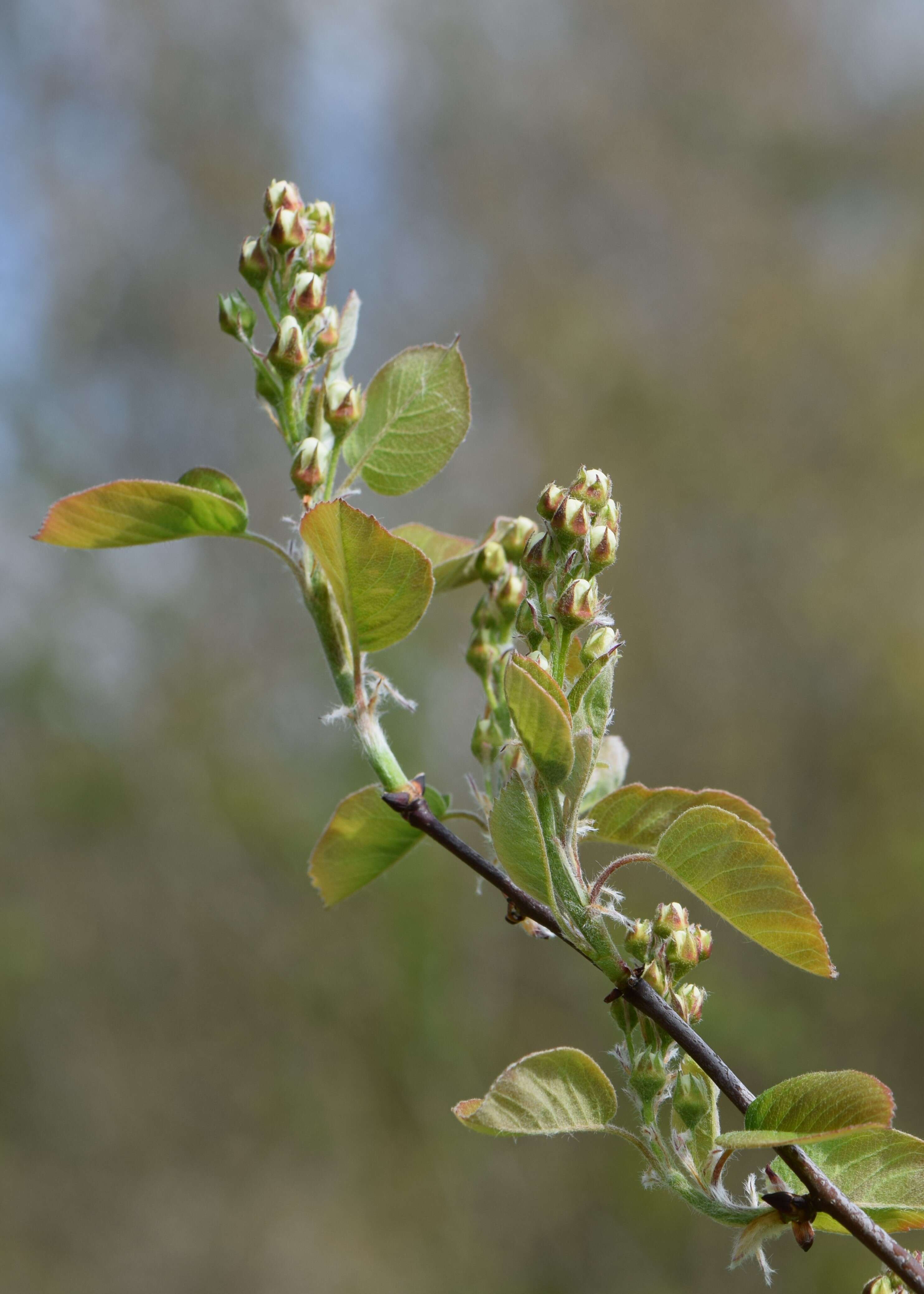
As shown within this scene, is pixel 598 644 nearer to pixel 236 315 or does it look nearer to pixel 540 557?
pixel 540 557

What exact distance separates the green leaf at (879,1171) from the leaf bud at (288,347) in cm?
36

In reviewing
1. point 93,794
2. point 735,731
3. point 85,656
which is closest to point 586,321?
point 735,731

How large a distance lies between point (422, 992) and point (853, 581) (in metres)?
3.63

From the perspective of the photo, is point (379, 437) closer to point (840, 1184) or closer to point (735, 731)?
point (840, 1184)

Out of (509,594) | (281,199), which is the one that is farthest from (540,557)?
(281,199)

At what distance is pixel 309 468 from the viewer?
0.38 m

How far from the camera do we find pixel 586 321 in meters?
6.47

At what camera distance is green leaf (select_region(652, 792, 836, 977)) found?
30cm

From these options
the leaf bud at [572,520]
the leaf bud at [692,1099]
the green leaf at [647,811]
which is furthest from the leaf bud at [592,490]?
the leaf bud at [692,1099]

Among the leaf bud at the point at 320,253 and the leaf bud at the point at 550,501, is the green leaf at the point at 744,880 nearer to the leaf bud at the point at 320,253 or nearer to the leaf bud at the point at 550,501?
the leaf bud at the point at 550,501

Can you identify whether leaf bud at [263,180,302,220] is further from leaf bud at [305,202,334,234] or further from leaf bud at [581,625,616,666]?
leaf bud at [581,625,616,666]

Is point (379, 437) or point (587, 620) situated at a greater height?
point (379, 437)

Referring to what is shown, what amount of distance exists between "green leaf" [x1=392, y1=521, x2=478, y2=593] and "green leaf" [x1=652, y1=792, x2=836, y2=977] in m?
0.18

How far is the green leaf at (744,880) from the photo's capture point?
0.99ft
